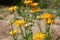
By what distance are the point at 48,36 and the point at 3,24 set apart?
2091 millimetres

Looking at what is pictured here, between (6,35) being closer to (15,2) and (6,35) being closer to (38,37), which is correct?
(38,37)

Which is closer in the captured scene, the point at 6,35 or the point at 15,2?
the point at 6,35

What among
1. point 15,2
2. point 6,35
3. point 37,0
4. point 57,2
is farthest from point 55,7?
point 6,35

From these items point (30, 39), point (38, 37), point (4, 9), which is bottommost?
point (4, 9)

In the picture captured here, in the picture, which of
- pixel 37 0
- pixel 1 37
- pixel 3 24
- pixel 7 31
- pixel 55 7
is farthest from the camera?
pixel 37 0

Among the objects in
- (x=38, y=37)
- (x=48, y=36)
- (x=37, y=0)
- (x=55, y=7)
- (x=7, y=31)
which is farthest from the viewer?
(x=37, y=0)

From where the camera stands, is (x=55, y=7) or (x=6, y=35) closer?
(x=6, y=35)

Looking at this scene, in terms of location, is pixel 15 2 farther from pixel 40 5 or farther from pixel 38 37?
pixel 38 37

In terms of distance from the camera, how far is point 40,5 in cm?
643

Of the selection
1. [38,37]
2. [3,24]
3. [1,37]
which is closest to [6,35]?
[1,37]

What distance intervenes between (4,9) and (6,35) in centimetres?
240

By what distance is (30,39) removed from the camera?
257cm

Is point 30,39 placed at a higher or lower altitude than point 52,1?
higher

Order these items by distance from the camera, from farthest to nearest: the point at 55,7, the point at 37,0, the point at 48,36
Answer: the point at 37,0
the point at 55,7
the point at 48,36
